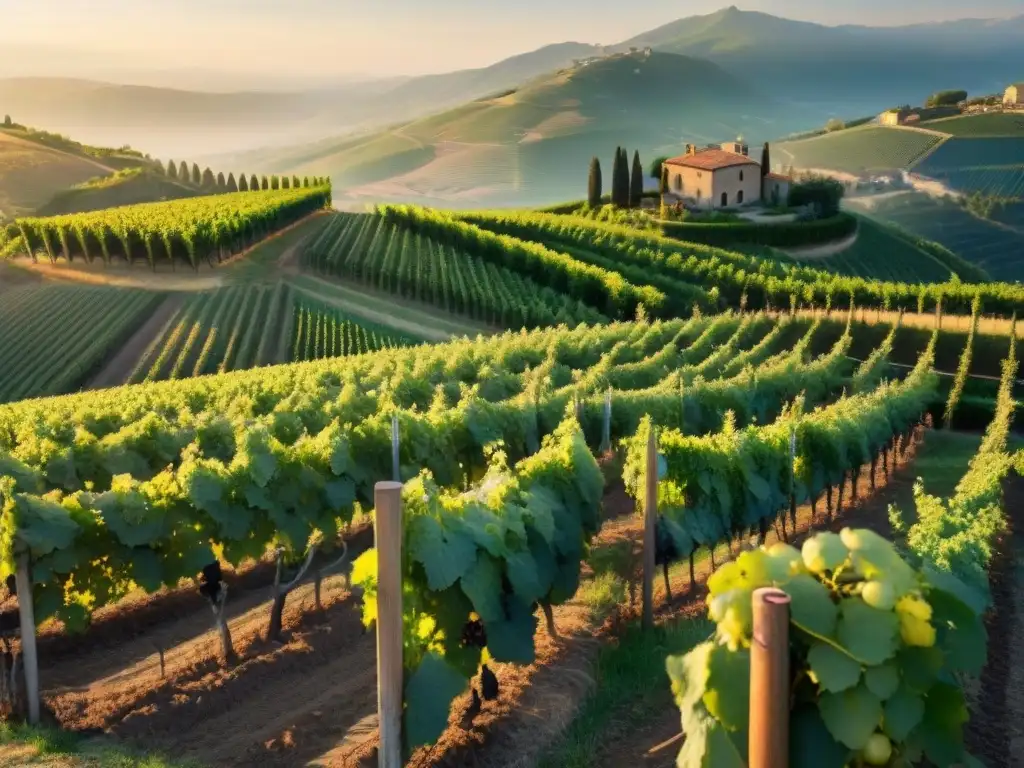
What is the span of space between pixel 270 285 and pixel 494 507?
152 feet

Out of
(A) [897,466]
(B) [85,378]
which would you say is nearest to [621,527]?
(A) [897,466]

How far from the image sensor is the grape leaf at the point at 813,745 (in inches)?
143

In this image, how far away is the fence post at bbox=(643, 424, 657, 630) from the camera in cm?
891

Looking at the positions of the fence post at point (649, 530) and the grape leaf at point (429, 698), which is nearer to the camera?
the grape leaf at point (429, 698)

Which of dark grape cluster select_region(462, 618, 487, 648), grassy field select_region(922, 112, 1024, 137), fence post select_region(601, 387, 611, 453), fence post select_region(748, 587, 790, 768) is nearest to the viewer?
fence post select_region(748, 587, 790, 768)

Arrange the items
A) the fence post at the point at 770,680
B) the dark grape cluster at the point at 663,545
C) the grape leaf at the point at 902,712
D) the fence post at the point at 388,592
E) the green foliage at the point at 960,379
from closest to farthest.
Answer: the fence post at the point at 770,680 < the grape leaf at the point at 902,712 < the fence post at the point at 388,592 < the dark grape cluster at the point at 663,545 < the green foliage at the point at 960,379

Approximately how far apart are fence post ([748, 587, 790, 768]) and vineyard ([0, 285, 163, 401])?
38.7 meters

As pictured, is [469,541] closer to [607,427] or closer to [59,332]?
[607,427]

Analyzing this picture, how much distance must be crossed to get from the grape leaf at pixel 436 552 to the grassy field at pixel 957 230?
333ft

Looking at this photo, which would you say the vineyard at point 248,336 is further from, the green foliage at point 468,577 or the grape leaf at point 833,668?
the grape leaf at point 833,668

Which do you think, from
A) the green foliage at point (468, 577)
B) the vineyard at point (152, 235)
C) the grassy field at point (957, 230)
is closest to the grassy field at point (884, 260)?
the grassy field at point (957, 230)

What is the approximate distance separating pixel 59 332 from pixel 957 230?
97.7m

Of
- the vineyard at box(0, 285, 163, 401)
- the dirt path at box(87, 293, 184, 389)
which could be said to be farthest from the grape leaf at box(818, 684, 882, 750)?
the vineyard at box(0, 285, 163, 401)

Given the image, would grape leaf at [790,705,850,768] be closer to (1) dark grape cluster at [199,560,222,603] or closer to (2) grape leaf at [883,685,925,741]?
(2) grape leaf at [883,685,925,741]
